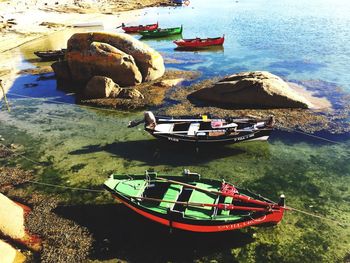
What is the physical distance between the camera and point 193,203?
16.2 metres

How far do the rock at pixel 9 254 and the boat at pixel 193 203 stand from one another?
500cm

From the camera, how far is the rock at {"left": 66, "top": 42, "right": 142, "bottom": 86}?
34500 millimetres

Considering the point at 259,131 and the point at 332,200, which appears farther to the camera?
the point at 259,131

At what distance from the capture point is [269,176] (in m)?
20.7

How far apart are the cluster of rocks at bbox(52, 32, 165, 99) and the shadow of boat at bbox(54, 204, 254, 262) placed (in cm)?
1698

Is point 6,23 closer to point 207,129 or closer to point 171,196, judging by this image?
point 207,129

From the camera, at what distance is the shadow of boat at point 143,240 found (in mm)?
15445

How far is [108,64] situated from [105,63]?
0.32m

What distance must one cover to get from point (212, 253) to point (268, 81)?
18942 mm

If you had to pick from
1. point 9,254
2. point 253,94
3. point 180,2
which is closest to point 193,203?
point 9,254

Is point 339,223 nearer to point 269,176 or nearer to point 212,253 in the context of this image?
point 269,176

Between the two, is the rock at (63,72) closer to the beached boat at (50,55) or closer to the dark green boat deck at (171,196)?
the beached boat at (50,55)

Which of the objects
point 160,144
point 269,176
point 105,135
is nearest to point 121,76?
point 105,135

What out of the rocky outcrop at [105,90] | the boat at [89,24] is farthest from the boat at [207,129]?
the boat at [89,24]
